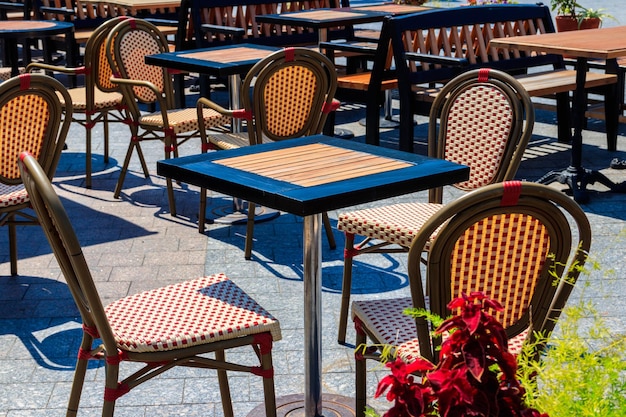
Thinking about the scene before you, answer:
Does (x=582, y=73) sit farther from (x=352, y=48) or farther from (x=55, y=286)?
(x=55, y=286)

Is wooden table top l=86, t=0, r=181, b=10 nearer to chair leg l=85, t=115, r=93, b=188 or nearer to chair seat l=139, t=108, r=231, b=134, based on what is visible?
chair leg l=85, t=115, r=93, b=188

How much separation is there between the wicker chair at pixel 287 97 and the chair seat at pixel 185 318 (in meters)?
2.33

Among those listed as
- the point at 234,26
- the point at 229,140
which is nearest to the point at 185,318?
the point at 229,140

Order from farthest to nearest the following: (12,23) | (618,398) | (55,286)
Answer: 1. (12,23)
2. (55,286)
3. (618,398)

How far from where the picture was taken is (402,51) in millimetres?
7910

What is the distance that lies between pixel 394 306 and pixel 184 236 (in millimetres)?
3101

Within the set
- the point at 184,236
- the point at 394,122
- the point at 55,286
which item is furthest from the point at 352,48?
the point at 55,286

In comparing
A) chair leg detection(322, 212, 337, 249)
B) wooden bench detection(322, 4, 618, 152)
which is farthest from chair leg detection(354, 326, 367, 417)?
wooden bench detection(322, 4, 618, 152)

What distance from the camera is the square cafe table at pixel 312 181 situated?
332cm

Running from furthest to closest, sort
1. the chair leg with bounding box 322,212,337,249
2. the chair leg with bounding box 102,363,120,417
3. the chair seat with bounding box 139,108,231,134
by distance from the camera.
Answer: the chair seat with bounding box 139,108,231,134, the chair leg with bounding box 322,212,337,249, the chair leg with bounding box 102,363,120,417

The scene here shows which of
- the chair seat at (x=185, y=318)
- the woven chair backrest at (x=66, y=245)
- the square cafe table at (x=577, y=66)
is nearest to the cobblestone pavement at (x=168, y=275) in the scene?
the square cafe table at (x=577, y=66)

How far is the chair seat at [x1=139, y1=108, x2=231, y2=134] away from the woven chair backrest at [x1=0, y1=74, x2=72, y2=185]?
1739 mm

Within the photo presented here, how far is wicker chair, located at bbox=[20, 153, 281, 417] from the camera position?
2.85m

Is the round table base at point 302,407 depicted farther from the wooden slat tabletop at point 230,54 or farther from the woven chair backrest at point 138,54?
the woven chair backrest at point 138,54
